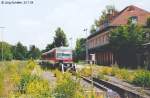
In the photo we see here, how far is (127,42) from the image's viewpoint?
5941 centimetres

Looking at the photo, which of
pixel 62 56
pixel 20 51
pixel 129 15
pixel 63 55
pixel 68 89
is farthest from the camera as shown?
pixel 20 51

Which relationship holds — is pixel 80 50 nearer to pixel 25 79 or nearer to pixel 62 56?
pixel 62 56

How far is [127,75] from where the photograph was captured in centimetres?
3325

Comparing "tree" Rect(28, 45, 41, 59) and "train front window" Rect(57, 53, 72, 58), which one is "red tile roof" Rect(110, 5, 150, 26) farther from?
"tree" Rect(28, 45, 41, 59)

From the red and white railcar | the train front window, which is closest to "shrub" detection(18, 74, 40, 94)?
the red and white railcar

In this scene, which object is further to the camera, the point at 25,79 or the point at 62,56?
the point at 62,56

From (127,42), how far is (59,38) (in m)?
45.4

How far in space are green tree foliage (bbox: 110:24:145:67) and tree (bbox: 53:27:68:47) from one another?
132 ft

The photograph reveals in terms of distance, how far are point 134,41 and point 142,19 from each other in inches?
670

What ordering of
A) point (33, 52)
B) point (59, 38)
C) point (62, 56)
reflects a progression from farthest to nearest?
point (33, 52) < point (59, 38) < point (62, 56)

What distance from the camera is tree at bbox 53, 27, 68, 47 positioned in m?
102

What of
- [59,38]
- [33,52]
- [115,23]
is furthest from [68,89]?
[33,52]

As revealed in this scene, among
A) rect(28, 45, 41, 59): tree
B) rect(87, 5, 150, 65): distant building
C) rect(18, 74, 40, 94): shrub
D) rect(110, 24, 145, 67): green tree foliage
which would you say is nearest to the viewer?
rect(18, 74, 40, 94): shrub

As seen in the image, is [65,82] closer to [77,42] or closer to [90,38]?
[90,38]
